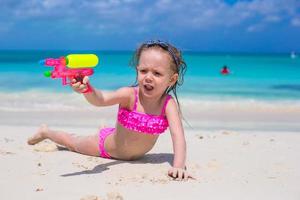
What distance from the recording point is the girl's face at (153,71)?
12.1ft

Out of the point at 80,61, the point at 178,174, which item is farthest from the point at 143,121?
the point at 80,61

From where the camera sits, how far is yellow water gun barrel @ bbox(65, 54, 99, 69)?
2.98 meters

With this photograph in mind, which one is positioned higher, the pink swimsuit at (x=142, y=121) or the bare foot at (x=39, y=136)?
the pink swimsuit at (x=142, y=121)

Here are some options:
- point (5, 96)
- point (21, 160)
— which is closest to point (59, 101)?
point (5, 96)

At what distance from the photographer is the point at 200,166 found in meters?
4.04

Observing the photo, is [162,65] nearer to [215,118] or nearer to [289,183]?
[289,183]

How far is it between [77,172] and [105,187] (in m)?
0.51

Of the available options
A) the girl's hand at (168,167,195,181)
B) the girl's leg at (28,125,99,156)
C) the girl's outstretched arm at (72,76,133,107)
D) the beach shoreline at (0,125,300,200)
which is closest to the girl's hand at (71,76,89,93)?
the girl's outstretched arm at (72,76,133,107)

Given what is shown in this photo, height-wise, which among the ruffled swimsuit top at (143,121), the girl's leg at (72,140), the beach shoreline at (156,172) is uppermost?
the ruffled swimsuit top at (143,121)

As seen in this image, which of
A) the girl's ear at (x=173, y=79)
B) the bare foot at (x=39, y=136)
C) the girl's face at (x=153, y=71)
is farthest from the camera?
the bare foot at (x=39, y=136)

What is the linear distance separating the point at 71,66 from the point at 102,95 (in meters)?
0.57

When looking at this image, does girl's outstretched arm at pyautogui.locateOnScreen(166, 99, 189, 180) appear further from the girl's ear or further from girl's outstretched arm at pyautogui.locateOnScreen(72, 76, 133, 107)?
girl's outstretched arm at pyautogui.locateOnScreen(72, 76, 133, 107)

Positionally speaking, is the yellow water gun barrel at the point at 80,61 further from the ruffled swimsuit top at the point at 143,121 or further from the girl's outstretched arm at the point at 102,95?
the ruffled swimsuit top at the point at 143,121

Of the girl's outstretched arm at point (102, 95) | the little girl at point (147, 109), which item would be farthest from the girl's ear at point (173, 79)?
the girl's outstretched arm at point (102, 95)
